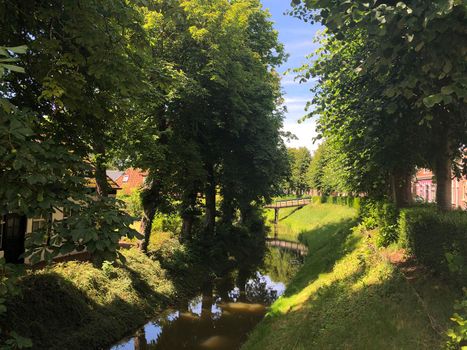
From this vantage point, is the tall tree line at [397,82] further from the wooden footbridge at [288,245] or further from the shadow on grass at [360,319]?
the wooden footbridge at [288,245]

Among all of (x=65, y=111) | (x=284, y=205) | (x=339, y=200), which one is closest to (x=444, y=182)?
(x=65, y=111)

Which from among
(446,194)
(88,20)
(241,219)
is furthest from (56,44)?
(241,219)

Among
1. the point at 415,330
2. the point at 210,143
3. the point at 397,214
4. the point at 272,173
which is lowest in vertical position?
the point at 415,330

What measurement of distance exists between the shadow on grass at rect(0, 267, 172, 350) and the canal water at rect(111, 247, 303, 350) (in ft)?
1.95

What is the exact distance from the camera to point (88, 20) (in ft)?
18.1

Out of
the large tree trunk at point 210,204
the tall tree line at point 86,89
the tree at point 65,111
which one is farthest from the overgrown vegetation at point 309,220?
the tree at point 65,111

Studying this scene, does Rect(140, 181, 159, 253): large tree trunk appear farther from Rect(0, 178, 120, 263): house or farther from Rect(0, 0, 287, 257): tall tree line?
Rect(0, 178, 120, 263): house

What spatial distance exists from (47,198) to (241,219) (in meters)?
34.5

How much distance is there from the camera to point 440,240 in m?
8.45

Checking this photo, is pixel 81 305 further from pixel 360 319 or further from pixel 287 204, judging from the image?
pixel 287 204

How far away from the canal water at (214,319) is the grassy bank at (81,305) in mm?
647

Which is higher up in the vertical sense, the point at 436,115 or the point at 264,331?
the point at 436,115

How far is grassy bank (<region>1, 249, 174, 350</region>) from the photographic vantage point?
33.3ft

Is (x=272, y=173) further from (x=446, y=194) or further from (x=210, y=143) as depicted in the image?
(x=446, y=194)
